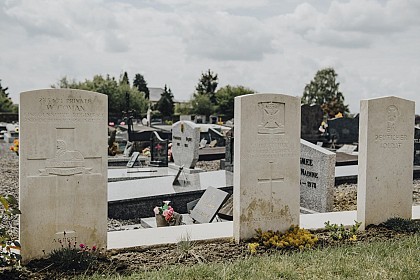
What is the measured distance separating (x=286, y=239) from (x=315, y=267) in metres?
1.13

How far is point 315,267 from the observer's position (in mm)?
4898

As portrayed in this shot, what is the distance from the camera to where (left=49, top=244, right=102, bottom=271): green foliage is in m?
4.99

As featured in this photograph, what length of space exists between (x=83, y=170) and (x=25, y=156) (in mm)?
588

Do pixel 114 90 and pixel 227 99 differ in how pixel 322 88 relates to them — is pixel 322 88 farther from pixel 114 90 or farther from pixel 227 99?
pixel 114 90

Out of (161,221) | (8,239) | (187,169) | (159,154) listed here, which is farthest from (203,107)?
(8,239)

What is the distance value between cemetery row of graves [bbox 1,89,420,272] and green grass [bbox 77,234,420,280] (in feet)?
2.79

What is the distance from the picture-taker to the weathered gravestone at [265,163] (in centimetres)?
605

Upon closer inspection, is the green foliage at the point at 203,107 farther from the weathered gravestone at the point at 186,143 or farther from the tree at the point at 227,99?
the weathered gravestone at the point at 186,143

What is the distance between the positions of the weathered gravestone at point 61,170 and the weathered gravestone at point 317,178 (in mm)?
4846

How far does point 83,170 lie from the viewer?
Result: 5270 mm

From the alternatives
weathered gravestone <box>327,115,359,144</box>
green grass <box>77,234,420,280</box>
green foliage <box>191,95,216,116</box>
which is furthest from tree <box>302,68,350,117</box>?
green grass <box>77,234,420,280</box>

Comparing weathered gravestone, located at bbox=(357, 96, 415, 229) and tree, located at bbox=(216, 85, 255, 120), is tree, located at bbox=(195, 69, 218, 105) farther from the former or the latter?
weathered gravestone, located at bbox=(357, 96, 415, 229)

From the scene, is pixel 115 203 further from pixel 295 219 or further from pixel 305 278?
pixel 305 278

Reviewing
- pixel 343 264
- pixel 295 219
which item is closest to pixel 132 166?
pixel 295 219
